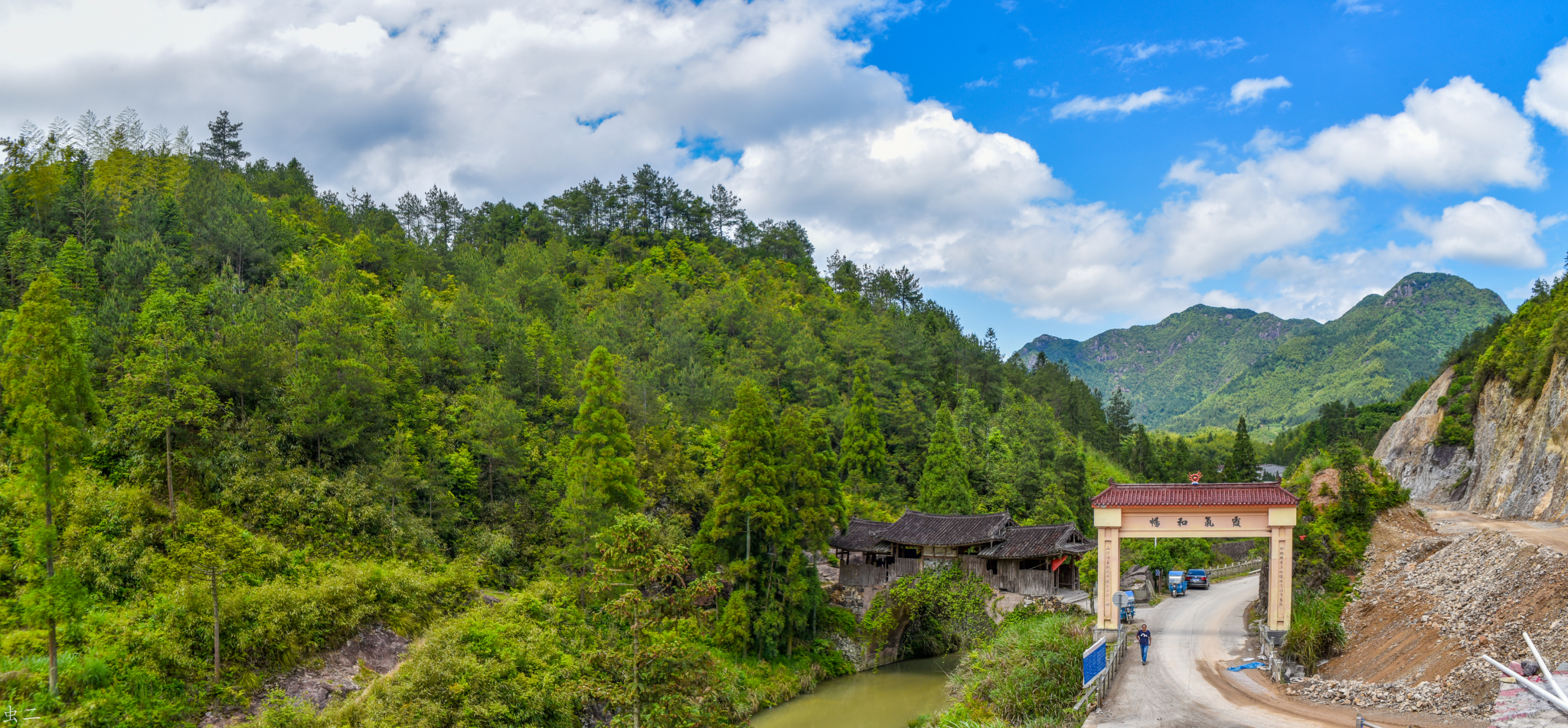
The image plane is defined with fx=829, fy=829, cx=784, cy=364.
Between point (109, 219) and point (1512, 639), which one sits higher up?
point (109, 219)

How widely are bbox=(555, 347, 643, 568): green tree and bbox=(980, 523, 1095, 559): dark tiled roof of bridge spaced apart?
1558cm

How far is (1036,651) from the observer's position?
822 inches

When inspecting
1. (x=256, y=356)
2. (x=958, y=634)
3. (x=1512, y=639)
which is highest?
(x=256, y=356)

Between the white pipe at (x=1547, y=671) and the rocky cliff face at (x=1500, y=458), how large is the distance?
19685 millimetres

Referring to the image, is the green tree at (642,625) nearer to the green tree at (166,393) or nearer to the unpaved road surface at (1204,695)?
the unpaved road surface at (1204,695)

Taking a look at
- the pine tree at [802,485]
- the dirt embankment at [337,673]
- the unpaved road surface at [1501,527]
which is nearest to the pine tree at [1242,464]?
the unpaved road surface at [1501,527]

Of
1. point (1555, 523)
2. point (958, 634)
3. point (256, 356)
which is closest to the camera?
point (1555, 523)

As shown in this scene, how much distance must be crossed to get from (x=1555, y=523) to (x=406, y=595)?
127 ft

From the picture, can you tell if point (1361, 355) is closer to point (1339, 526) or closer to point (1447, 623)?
point (1339, 526)

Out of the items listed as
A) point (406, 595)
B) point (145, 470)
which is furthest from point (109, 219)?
point (406, 595)

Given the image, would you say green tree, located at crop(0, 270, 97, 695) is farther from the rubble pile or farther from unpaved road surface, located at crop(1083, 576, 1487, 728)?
the rubble pile

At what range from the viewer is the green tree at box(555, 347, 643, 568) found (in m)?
31.5

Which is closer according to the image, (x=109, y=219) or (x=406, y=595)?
(x=406, y=595)

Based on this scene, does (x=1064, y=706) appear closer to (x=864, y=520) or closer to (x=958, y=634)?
(x=958, y=634)
